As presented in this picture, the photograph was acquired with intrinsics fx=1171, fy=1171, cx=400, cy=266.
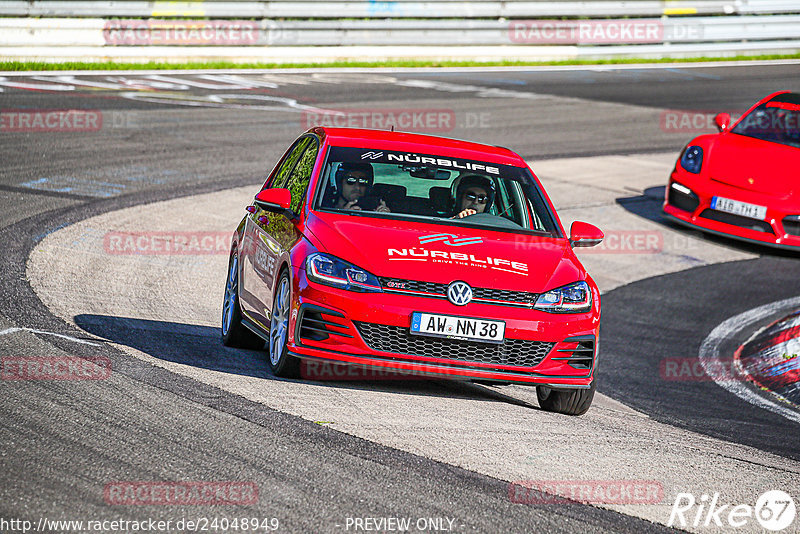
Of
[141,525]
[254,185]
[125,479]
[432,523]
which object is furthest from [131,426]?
[254,185]

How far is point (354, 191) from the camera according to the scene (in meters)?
7.61

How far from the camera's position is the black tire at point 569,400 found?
714cm

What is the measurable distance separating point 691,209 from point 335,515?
9.93 meters

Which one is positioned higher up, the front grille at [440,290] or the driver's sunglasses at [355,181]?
the driver's sunglasses at [355,181]

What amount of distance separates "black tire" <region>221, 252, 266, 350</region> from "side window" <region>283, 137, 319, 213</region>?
31.3 inches

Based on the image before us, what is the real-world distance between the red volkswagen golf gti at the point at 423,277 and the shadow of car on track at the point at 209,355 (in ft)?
0.71

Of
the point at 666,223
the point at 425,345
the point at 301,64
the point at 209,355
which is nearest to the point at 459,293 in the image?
the point at 425,345

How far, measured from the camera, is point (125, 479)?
4863 mm

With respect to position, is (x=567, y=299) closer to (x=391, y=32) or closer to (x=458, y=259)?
(x=458, y=259)

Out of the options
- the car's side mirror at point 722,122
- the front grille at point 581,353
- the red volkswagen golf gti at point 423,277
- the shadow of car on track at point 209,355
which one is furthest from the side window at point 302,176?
the car's side mirror at point 722,122

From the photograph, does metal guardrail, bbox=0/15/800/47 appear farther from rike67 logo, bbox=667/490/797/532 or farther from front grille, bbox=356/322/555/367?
rike67 logo, bbox=667/490/797/532

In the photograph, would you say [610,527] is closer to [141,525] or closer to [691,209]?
[141,525]

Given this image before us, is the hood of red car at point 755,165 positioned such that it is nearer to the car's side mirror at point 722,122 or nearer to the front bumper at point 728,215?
the front bumper at point 728,215

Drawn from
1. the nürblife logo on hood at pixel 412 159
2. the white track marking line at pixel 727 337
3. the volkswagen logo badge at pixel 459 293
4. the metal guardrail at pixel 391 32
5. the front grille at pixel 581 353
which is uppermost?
the metal guardrail at pixel 391 32
